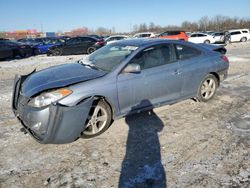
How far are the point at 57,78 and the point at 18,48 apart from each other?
53.1 ft

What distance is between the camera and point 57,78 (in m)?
4.38

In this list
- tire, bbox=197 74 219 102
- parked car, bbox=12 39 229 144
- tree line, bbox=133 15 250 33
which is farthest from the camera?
tree line, bbox=133 15 250 33

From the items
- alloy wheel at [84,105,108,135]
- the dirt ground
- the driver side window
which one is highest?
the driver side window

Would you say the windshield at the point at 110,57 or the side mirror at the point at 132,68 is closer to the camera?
the side mirror at the point at 132,68

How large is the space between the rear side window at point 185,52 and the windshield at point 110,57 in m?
1.01

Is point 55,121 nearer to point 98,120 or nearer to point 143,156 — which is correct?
point 98,120

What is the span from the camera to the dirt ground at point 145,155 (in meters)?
3.22

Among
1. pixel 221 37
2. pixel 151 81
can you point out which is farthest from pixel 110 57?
pixel 221 37

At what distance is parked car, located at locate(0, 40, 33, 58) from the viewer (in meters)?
18.2

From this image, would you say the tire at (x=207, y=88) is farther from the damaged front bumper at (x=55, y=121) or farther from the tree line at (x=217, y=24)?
the tree line at (x=217, y=24)

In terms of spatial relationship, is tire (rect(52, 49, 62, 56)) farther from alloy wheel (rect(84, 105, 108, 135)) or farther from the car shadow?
alloy wheel (rect(84, 105, 108, 135))

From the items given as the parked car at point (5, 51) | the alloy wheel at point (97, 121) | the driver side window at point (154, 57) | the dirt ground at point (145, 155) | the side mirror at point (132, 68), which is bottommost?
the dirt ground at point (145, 155)

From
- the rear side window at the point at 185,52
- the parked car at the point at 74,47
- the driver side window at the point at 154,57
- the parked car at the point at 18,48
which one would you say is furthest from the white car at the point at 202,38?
the driver side window at the point at 154,57

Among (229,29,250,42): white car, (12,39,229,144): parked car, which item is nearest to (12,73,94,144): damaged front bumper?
(12,39,229,144): parked car
